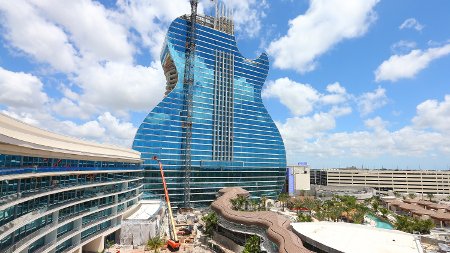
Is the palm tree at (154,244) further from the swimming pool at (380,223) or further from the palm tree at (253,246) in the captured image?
the swimming pool at (380,223)

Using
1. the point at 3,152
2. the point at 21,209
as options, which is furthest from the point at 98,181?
the point at 3,152

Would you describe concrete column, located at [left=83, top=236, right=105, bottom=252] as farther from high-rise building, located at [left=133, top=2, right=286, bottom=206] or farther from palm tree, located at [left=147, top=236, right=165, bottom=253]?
high-rise building, located at [left=133, top=2, right=286, bottom=206]

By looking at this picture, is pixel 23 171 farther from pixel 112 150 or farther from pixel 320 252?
pixel 320 252

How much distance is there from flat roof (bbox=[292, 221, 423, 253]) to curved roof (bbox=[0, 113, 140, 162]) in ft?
156

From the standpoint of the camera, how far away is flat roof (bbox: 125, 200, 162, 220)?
93.6 metres

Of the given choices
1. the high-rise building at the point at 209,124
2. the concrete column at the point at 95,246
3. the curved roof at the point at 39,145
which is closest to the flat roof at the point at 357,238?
the concrete column at the point at 95,246

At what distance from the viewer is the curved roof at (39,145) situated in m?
40.2

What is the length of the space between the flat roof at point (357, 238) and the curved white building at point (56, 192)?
4518 centimetres

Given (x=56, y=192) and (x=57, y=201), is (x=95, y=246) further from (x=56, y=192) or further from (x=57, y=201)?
(x=56, y=192)

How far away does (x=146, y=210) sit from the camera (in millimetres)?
104000

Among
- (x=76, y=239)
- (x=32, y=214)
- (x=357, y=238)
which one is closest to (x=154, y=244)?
(x=76, y=239)

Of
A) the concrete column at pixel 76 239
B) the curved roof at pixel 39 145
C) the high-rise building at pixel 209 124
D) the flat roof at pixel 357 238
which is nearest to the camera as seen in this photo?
the curved roof at pixel 39 145

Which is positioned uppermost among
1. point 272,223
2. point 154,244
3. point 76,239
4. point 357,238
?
point 272,223

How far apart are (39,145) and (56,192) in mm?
12234
